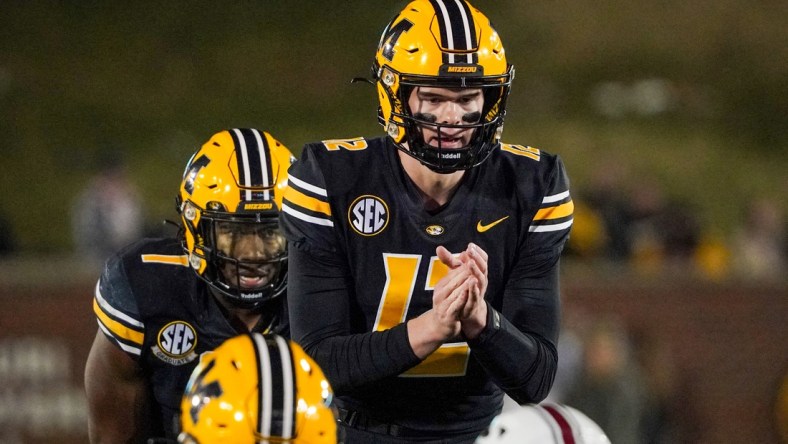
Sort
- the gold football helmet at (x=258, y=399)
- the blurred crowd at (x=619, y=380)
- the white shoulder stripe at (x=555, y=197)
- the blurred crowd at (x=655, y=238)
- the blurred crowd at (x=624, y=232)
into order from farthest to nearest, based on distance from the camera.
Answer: the blurred crowd at (x=655, y=238) → the blurred crowd at (x=624, y=232) → the blurred crowd at (x=619, y=380) → the white shoulder stripe at (x=555, y=197) → the gold football helmet at (x=258, y=399)

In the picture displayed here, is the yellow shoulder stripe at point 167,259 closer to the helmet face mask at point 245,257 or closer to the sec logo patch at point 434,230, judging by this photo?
the helmet face mask at point 245,257

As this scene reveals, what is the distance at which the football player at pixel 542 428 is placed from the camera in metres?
2.51

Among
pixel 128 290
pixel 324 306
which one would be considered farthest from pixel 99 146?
pixel 324 306

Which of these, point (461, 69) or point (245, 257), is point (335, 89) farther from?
point (461, 69)

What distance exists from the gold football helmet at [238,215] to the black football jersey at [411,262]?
1.91 feet

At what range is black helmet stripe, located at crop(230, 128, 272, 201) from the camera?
13.3 feet

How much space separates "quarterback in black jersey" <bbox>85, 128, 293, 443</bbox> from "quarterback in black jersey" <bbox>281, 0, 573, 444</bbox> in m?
0.62

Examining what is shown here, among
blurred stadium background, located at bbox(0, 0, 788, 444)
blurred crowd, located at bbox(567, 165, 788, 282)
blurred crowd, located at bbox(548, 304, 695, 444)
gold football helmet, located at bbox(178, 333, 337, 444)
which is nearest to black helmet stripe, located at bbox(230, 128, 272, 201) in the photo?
gold football helmet, located at bbox(178, 333, 337, 444)

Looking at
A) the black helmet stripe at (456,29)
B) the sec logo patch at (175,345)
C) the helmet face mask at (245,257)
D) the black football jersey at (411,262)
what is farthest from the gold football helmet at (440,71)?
the sec logo patch at (175,345)

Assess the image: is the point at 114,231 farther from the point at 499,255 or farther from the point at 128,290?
the point at 499,255

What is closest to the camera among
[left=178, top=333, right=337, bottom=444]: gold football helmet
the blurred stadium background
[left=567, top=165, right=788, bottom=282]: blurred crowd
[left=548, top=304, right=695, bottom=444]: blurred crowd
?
[left=178, top=333, right=337, bottom=444]: gold football helmet

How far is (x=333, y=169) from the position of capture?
3.31 meters

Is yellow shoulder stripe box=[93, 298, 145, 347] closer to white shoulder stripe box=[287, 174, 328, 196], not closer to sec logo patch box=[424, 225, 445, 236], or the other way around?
white shoulder stripe box=[287, 174, 328, 196]

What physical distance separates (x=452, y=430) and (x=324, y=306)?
19.3 inches
